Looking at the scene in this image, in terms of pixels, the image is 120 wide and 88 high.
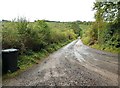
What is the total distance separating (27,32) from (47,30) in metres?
7.32

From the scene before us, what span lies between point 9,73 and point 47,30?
13115 millimetres

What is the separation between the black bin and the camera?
29.0 feet

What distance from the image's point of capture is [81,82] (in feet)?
24.3

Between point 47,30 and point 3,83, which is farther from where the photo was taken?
point 47,30

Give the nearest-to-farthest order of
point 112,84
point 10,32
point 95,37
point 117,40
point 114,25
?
point 112,84 < point 10,32 < point 117,40 < point 114,25 < point 95,37

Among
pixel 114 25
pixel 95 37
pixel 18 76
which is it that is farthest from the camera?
pixel 95 37

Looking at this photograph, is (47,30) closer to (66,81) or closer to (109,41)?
(109,41)

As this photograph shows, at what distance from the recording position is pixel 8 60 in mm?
8961

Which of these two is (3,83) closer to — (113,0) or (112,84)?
(112,84)

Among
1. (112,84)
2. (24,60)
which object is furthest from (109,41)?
(112,84)

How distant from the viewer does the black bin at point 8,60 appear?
8.84 meters

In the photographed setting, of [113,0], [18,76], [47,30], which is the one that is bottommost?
[18,76]

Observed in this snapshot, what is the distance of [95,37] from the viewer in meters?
35.2

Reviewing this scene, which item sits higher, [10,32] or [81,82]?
[10,32]
